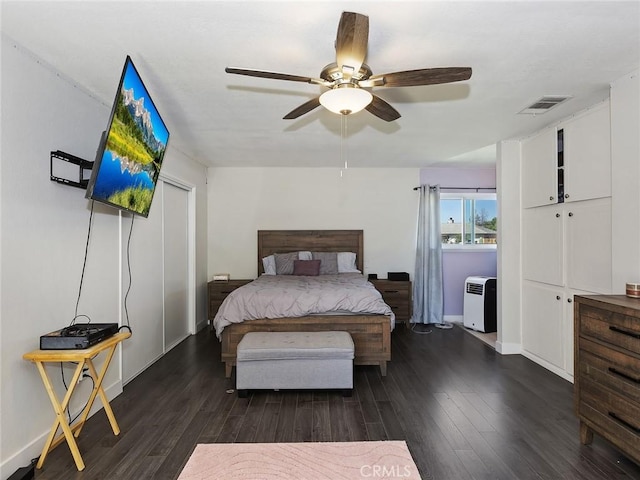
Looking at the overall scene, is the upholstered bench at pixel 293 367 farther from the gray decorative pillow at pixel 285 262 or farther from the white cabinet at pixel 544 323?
the gray decorative pillow at pixel 285 262

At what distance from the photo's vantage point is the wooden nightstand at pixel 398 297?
496 centimetres

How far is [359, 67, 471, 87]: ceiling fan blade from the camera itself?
1.73 m

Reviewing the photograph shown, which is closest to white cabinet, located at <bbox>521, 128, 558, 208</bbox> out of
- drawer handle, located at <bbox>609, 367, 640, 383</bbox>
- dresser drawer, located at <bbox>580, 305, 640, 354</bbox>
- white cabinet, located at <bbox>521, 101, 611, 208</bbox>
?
white cabinet, located at <bbox>521, 101, 611, 208</bbox>

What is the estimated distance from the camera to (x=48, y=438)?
6.37 ft

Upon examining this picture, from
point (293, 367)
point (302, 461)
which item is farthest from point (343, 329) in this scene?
point (302, 461)

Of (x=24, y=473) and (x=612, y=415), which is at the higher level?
(x=612, y=415)

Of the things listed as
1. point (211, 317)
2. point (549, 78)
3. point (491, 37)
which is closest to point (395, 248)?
point (211, 317)

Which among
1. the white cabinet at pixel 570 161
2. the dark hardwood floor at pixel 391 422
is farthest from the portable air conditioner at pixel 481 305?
the white cabinet at pixel 570 161

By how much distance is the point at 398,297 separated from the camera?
197 inches

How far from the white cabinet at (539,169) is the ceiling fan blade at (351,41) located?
8.18 feet

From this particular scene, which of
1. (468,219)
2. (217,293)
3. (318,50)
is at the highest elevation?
(318,50)

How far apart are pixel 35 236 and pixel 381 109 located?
2.26 m

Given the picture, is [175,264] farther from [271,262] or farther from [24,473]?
[24,473]

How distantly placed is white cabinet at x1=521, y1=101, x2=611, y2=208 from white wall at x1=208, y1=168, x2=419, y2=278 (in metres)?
2.09
